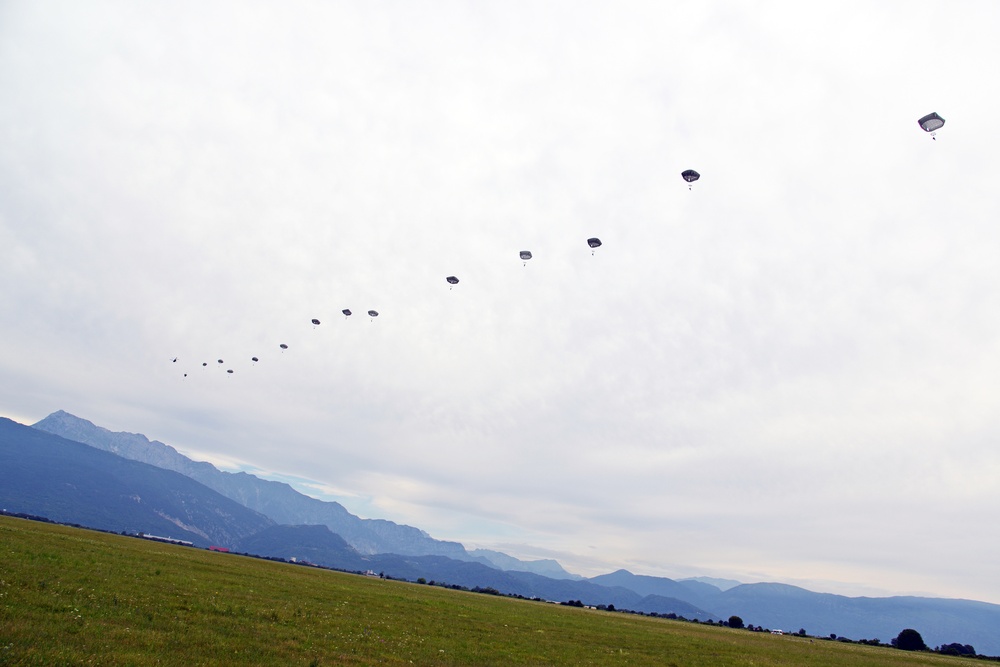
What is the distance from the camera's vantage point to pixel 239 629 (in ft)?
87.1

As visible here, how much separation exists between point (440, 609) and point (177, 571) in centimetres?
2433

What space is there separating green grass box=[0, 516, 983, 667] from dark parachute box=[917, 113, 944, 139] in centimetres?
5294

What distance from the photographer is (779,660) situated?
44781 millimetres


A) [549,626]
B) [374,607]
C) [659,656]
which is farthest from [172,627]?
[549,626]

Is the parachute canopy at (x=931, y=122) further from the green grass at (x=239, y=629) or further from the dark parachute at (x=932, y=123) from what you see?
the green grass at (x=239, y=629)

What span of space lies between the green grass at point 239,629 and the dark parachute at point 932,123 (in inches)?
2084

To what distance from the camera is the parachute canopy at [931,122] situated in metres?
54.8

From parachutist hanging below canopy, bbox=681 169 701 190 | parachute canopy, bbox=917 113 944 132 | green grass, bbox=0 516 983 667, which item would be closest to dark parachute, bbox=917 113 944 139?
parachute canopy, bbox=917 113 944 132

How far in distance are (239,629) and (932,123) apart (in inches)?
2914

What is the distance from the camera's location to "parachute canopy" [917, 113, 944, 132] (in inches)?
2159

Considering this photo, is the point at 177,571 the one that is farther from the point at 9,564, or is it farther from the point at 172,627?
the point at 172,627

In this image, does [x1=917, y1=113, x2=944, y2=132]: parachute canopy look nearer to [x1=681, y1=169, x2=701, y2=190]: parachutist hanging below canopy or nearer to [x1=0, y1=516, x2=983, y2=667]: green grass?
[x1=681, y1=169, x2=701, y2=190]: parachutist hanging below canopy

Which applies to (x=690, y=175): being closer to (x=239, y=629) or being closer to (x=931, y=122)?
(x=931, y=122)

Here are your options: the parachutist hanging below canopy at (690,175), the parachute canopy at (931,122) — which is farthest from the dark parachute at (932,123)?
the parachutist hanging below canopy at (690,175)
